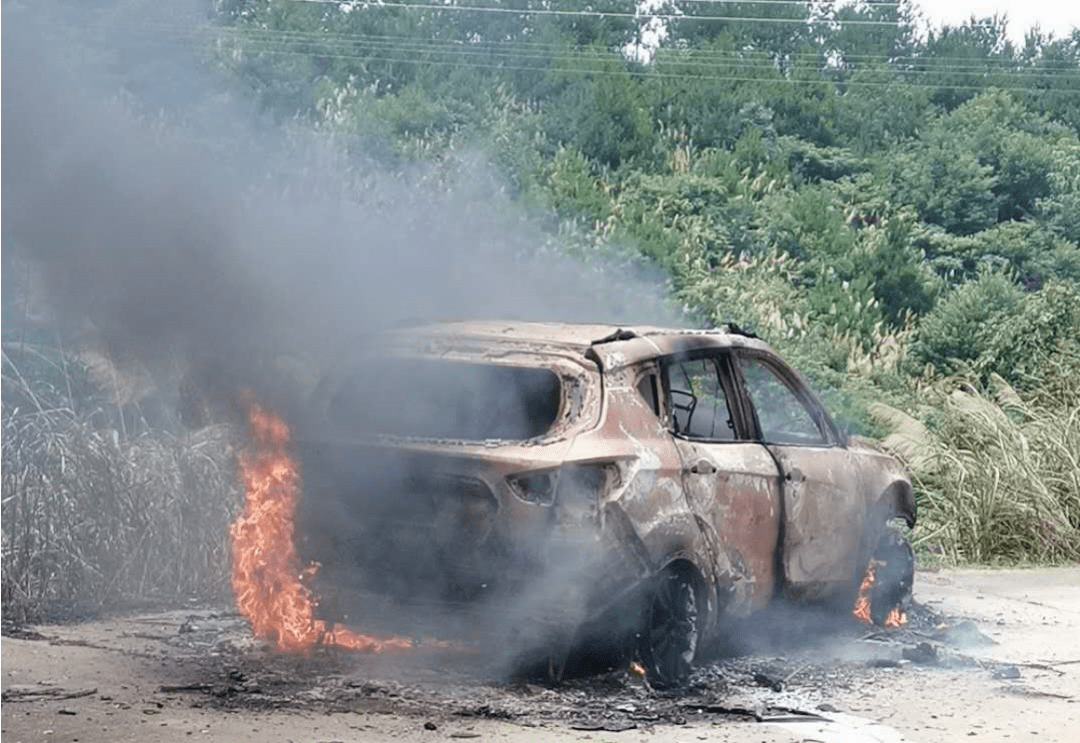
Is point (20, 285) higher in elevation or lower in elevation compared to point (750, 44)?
lower

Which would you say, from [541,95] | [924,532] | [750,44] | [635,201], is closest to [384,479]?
[924,532]

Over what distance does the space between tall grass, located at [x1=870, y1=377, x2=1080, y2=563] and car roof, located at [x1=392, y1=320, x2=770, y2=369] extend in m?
6.38

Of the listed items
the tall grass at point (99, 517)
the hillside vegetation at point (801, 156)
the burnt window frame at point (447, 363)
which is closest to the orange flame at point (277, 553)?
the burnt window frame at point (447, 363)

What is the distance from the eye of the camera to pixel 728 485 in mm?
8750

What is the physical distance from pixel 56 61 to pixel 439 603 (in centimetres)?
322

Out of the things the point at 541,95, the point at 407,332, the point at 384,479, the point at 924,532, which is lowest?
Result: the point at 924,532

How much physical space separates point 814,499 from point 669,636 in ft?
5.07

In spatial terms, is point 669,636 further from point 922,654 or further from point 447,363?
point 922,654

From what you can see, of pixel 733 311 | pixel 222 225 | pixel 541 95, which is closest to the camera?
pixel 222 225

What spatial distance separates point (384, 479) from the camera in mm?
8141

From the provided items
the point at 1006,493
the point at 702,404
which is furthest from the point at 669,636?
the point at 1006,493

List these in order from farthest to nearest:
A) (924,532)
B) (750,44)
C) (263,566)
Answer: (750,44) → (924,532) → (263,566)

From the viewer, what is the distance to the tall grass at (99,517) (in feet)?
33.6

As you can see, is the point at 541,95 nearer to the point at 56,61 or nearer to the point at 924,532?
the point at 924,532
